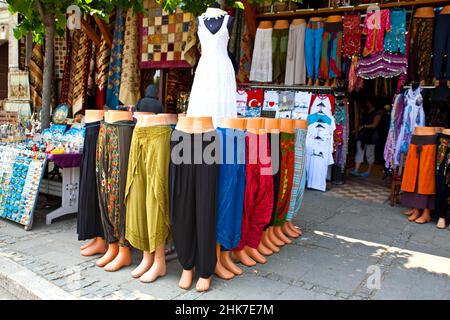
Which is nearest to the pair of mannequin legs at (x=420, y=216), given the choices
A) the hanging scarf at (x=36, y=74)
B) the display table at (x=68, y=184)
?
the display table at (x=68, y=184)

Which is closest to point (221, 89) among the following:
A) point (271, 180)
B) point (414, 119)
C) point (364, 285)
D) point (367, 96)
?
point (271, 180)

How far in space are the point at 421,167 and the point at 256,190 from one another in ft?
8.64

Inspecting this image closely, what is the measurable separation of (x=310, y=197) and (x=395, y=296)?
10.5ft

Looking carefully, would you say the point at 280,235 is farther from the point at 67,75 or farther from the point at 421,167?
the point at 67,75

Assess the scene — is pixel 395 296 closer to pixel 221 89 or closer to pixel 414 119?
pixel 221 89

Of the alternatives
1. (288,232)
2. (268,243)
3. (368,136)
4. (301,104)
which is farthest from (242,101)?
(268,243)

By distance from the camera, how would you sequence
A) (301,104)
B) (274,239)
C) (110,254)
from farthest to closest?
(301,104), (274,239), (110,254)

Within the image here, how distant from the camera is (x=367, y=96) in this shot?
8516 millimetres

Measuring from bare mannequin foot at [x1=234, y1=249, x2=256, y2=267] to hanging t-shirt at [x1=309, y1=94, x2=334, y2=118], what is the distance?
11.4ft

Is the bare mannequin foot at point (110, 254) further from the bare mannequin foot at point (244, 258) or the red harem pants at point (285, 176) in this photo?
the red harem pants at point (285, 176)

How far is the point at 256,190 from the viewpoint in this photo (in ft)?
11.2

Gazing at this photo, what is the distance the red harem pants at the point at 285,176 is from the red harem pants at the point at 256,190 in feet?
1.03

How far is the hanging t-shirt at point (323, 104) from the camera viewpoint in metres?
6.32
